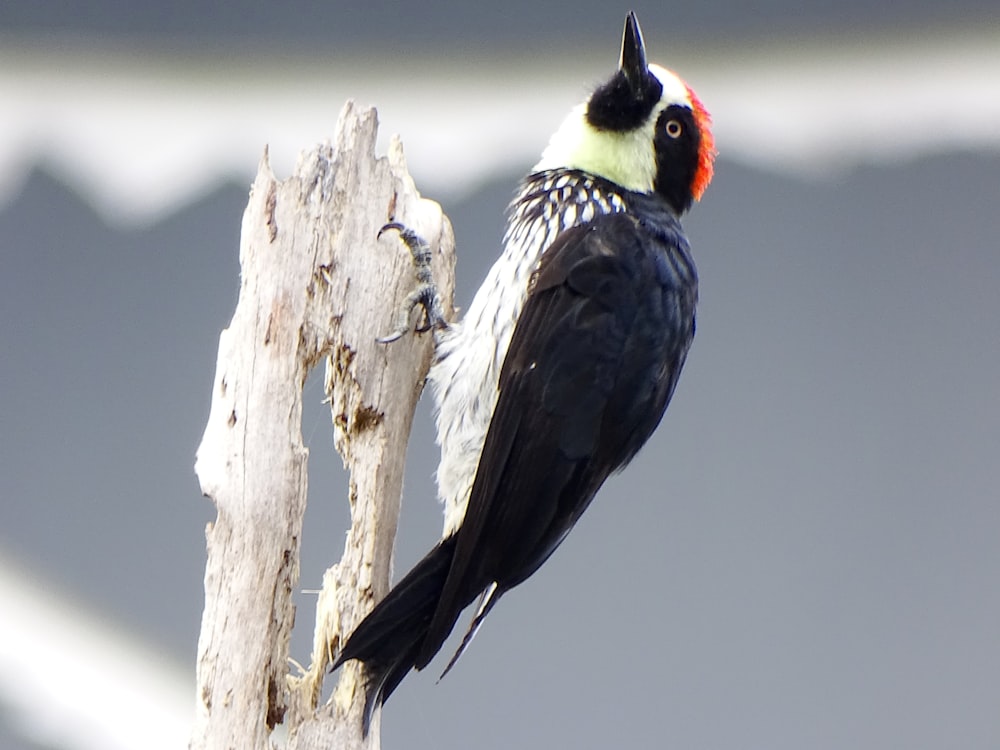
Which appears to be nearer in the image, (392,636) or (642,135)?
(392,636)

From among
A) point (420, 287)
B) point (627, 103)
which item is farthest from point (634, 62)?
point (420, 287)

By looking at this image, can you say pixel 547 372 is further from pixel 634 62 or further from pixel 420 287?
pixel 634 62

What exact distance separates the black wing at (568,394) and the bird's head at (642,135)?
21cm

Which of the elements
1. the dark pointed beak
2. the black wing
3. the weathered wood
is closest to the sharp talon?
the weathered wood

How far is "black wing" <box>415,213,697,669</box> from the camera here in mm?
1529

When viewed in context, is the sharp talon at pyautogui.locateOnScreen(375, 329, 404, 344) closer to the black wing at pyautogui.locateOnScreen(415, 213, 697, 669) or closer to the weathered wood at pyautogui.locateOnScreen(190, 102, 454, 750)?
the weathered wood at pyautogui.locateOnScreen(190, 102, 454, 750)

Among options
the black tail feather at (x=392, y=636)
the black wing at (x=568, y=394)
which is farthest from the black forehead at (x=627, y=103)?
the black tail feather at (x=392, y=636)

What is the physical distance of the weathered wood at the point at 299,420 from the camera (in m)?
1.38

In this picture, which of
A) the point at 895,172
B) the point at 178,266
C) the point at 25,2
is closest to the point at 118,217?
the point at 178,266

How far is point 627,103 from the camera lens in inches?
75.8

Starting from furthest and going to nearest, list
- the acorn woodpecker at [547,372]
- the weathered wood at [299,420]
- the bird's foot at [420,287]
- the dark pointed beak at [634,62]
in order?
the dark pointed beak at [634,62] → the bird's foot at [420,287] → the acorn woodpecker at [547,372] → the weathered wood at [299,420]

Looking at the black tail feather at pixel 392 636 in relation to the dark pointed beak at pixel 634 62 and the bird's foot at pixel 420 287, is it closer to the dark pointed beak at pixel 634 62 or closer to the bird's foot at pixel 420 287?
the bird's foot at pixel 420 287

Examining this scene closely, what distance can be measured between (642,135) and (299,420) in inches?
33.2

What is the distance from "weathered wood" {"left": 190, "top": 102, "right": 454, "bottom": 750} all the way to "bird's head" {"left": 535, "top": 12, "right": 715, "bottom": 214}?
39 centimetres
